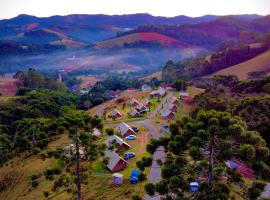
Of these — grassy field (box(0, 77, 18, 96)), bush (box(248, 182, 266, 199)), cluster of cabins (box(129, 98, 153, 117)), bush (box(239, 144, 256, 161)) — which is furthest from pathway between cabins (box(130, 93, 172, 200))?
grassy field (box(0, 77, 18, 96))

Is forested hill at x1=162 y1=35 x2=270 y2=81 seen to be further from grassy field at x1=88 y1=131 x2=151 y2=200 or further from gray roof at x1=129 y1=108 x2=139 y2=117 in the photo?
grassy field at x1=88 y1=131 x2=151 y2=200

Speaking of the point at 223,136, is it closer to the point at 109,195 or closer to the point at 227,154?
the point at 227,154

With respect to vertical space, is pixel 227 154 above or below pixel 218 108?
above

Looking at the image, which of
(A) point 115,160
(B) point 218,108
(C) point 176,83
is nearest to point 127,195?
(A) point 115,160

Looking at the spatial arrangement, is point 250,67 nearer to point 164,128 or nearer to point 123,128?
point 164,128

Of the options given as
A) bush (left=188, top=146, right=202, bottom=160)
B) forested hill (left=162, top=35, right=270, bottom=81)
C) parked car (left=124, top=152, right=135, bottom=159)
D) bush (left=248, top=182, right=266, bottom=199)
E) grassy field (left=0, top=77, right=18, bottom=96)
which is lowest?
grassy field (left=0, top=77, right=18, bottom=96)

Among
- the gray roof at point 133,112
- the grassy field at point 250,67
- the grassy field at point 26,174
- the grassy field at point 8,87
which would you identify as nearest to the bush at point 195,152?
the grassy field at point 26,174

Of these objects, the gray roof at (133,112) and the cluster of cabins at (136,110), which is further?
the cluster of cabins at (136,110)

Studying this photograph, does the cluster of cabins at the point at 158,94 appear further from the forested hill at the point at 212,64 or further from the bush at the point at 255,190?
the bush at the point at 255,190
